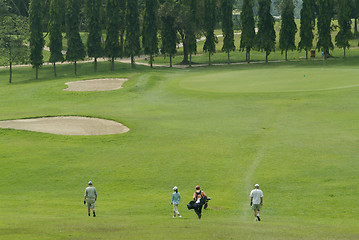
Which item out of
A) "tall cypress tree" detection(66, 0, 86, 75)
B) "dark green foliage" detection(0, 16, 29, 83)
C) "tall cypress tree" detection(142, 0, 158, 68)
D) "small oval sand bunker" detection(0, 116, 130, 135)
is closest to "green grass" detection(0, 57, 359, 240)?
"small oval sand bunker" detection(0, 116, 130, 135)

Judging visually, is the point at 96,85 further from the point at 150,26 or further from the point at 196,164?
the point at 196,164

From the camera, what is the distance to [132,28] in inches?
4395

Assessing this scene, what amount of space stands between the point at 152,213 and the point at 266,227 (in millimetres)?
7205

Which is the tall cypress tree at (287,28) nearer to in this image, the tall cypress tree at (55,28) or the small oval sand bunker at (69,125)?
the tall cypress tree at (55,28)

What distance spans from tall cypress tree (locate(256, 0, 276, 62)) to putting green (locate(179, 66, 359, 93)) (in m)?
23.9

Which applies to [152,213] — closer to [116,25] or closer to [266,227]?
[266,227]

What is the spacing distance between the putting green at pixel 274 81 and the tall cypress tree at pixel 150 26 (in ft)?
78.2

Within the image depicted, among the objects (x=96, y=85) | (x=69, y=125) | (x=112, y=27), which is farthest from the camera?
(x=112, y=27)

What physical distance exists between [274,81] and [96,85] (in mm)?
27407

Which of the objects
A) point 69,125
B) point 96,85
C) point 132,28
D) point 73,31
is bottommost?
point 69,125

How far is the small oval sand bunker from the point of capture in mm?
52625

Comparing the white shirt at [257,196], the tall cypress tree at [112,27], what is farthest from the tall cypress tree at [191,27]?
the white shirt at [257,196]

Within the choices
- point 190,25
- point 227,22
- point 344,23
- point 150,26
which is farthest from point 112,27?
point 344,23

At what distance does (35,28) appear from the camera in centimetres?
10531
